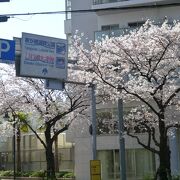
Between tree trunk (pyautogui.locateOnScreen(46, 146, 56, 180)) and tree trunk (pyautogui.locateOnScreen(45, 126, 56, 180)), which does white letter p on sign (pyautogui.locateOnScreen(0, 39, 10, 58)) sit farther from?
tree trunk (pyautogui.locateOnScreen(46, 146, 56, 180))

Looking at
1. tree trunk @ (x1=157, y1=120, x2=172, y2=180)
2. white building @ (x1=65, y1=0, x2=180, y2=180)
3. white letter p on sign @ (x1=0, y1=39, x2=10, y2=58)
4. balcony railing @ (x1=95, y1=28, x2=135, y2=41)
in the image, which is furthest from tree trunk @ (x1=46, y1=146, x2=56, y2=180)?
white letter p on sign @ (x1=0, y1=39, x2=10, y2=58)

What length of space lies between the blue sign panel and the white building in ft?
40.1

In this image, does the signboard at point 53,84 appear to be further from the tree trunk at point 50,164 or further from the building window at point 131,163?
the building window at point 131,163

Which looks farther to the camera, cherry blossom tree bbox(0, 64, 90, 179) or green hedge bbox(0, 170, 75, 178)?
green hedge bbox(0, 170, 75, 178)

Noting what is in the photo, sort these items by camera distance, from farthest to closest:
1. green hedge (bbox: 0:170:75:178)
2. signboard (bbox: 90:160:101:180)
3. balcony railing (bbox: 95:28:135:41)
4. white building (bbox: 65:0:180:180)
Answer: green hedge (bbox: 0:170:75:178), white building (bbox: 65:0:180:180), balcony railing (bbox: 95:28:135:41), signboard (bbox: 90:160:101:180)

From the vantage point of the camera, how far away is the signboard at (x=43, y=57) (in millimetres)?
20953

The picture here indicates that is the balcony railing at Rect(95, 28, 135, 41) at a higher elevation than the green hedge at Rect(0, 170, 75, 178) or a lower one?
higher

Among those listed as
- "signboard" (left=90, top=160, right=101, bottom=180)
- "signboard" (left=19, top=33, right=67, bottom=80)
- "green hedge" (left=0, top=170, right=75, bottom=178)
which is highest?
"signboard" (left=19, top=33, right=67, bottom=80)

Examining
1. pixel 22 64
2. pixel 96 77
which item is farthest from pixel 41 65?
pixel 96 77

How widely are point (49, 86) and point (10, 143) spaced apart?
3902 cm

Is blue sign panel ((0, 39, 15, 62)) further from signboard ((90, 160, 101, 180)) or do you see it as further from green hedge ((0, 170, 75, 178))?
green hedge ((0, 170, 75, 178))

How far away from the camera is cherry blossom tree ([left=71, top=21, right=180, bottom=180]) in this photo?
2164 centimetres

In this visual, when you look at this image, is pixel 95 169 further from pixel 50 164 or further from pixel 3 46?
pixel 50 164

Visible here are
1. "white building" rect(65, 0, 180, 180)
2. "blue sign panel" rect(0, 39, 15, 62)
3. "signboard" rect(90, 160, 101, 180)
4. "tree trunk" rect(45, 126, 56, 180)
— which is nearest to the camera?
"blue sign panel" rect(0, 39, 15, 62)
